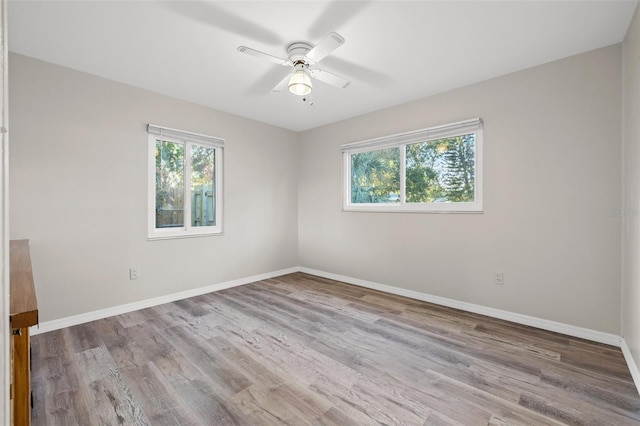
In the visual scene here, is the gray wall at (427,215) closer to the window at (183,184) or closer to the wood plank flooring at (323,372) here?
the window at (183,184)

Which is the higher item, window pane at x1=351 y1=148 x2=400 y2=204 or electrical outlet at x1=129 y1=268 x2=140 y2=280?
window pane at x1=351 y1=148 x2=400 y2=204

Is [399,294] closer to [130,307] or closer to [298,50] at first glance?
[298,50]

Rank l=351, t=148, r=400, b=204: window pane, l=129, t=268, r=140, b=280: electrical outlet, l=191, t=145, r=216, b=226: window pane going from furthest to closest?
1. l=351, t=148, r=400, b=204: window pane
2. l=191, t=145, r=216, b=226: window pane
3. l=129, t=268, r=140, b=280: electrical outlet

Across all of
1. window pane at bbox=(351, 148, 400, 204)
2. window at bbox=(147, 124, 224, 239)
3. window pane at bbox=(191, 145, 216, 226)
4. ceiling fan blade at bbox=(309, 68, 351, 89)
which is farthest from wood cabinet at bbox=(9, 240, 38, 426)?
window pane at bbox=(351, 148, 400, 204)

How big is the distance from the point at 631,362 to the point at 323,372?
2.12 m

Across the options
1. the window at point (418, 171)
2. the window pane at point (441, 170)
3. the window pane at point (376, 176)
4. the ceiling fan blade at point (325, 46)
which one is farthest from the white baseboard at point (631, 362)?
the ceiling fan blade at point (325, 46)

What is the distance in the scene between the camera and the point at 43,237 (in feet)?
8.43

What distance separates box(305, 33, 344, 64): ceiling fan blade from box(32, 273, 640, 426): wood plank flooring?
2.22 m

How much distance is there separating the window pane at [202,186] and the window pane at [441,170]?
2595 millimetres

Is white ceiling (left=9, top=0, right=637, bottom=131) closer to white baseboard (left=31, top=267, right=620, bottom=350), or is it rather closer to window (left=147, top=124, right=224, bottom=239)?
window (left=147, top=124, right=224, bottom=239)

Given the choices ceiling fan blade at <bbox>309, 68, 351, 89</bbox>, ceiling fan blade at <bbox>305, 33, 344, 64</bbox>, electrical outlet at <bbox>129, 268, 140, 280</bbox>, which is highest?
ceiling fan blade at <bbox>309, 68, 351, 89</bbox>

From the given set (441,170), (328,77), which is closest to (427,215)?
(441,170)

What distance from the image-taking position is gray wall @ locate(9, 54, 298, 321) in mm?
2518

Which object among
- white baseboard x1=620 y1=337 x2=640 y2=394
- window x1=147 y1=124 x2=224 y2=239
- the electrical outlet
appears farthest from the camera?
window x1=147 y1=124 x2=224 y2=239
